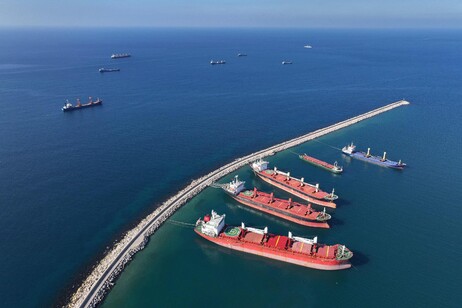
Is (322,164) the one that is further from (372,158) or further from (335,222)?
(335,222)

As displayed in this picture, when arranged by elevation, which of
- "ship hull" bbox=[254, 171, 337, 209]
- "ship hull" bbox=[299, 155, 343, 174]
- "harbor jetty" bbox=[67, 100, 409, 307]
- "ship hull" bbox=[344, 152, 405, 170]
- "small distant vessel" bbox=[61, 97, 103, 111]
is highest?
"small distant vessel" bbox=[61, 97, 103, 111]

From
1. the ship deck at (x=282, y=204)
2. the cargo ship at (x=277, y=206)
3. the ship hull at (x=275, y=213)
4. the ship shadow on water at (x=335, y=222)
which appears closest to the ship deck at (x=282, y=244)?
the ship hull at (x=275, y=213)

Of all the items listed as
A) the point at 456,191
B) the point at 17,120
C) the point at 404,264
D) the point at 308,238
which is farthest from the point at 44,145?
the point at 456,191

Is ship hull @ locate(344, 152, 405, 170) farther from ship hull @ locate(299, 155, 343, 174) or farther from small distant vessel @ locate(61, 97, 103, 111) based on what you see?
small distant vessel @ locate(61, 97, 103, 111)

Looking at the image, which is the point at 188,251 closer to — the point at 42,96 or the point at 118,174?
the point at 118,174

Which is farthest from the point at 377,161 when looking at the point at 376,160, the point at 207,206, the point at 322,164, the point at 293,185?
the point at 207,206

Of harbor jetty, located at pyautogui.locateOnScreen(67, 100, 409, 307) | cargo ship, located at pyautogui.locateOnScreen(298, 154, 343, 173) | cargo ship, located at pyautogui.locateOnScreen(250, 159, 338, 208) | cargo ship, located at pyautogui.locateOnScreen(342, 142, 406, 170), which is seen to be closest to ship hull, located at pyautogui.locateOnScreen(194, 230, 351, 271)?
harbor jetty, located at pyautogui.locateOnScreen(67, 100, 409, 307)
